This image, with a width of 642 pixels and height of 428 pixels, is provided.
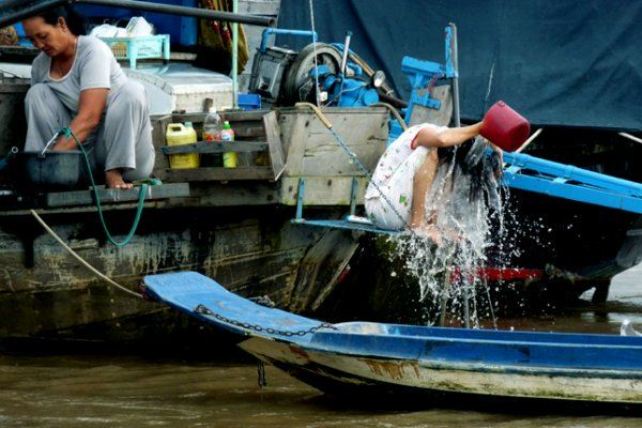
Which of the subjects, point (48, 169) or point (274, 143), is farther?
point (274, 143)

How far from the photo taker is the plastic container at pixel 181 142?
7562 mm

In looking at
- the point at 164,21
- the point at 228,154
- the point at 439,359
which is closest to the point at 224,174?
the point at 228,154

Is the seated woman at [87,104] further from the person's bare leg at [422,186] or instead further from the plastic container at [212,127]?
the person's bare leg at [422,186]

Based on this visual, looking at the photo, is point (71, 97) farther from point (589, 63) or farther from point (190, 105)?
point (589, 63)

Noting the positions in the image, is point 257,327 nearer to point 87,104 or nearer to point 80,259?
point 80,259

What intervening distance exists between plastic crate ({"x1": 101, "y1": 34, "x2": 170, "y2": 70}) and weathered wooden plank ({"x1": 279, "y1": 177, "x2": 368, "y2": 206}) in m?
1.79

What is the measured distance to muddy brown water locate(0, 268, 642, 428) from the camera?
603 cm

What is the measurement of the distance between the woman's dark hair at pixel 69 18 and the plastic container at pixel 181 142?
71 centimetres

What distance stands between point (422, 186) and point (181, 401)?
164 centimetres

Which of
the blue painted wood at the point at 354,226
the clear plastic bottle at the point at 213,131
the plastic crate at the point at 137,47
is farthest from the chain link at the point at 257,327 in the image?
the plastic crate at the point at 137,47

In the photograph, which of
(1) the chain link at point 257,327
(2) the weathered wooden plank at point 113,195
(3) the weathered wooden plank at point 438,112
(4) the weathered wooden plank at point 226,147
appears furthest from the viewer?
(3) the weathered wooden plank at point 438,112

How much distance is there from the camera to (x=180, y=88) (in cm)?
848

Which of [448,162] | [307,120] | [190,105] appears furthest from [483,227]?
[190,105]

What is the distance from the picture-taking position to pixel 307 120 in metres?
7.52
